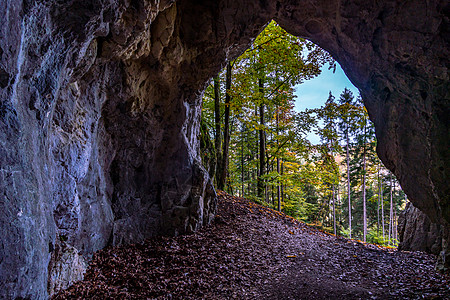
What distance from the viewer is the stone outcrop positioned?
2.28 metres

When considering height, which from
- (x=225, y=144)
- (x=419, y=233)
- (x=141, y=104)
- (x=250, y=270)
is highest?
(x=141, y=104)

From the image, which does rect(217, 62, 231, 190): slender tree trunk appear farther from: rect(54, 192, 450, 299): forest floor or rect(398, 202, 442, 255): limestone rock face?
rect(398, 202, 442, 255): limestone rock face

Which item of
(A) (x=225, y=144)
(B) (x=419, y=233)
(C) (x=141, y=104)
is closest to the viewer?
(C) (x=141, y=104)

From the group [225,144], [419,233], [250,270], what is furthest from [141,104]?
[419,233]

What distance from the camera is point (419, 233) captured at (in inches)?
287

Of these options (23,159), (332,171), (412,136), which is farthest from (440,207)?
(332,171)

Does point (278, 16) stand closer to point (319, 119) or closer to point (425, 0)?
point (425, 0)

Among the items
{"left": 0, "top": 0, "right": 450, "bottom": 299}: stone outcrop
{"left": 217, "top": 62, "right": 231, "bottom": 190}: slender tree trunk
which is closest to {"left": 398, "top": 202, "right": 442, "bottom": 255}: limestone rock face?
{"left": 0, "top": 0, "right": 450, "bottom": 299}: stone outcrop

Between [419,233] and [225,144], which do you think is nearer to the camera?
[419,233]

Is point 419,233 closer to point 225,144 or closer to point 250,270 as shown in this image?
point 250,270

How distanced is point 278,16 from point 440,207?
576cm

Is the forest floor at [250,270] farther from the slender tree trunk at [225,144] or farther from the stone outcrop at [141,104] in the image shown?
the slender tree trunk at [225,144]

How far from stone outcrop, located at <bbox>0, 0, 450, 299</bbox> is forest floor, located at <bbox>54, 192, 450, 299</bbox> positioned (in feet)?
2.37

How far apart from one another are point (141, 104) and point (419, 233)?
380 inches
